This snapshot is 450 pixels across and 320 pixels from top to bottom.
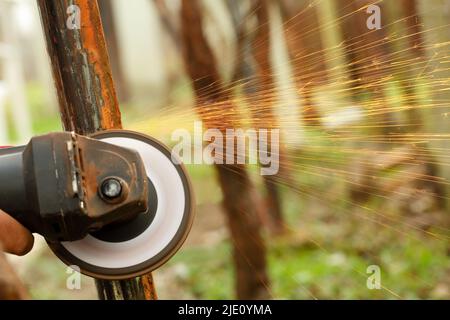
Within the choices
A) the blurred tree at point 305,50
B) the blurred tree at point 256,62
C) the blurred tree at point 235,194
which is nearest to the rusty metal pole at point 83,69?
the blurred tree at point 256,62

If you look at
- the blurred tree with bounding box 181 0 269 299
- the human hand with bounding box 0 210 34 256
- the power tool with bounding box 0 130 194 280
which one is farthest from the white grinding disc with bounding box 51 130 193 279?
the blurred tree with bounding box 181 0 269 299

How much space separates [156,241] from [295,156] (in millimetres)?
2135

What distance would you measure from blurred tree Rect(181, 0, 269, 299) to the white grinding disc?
1131mm

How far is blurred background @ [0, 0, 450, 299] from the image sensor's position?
3006 millimetres

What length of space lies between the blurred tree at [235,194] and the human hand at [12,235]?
1.39m

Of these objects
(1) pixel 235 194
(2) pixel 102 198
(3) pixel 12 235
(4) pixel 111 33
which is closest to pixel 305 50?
(1) pixel 235 194

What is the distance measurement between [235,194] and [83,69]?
69.6 inches

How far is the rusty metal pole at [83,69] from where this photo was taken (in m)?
1.65

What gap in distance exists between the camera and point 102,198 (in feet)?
4.67

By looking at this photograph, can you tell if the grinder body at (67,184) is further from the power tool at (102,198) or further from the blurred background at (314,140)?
the blurred background at (314,140)

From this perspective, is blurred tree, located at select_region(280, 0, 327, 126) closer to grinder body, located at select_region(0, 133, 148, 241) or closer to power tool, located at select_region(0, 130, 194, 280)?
power tool, located at select_region(0, 130, 194, 280)

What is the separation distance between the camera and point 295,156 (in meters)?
3.63

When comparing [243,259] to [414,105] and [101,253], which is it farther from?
[101,253]

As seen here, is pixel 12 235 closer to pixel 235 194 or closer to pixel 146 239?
pixel 146 239
